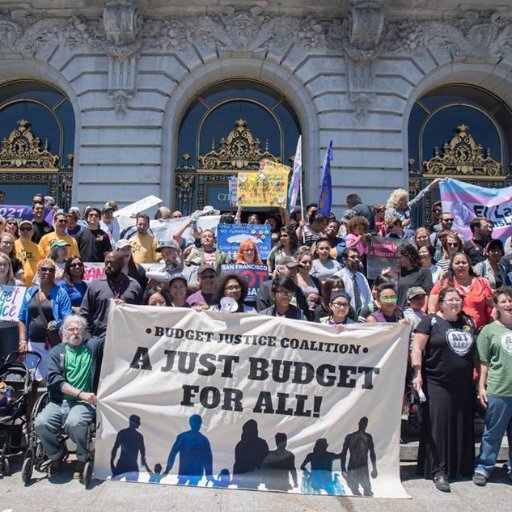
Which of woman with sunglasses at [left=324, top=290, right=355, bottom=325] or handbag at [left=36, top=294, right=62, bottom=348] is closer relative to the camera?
woman with sunglasses at [left=324, top=290, right=355, bottom=325]

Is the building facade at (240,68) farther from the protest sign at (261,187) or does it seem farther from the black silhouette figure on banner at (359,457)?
the black silhouette figure on banner at (359,457)

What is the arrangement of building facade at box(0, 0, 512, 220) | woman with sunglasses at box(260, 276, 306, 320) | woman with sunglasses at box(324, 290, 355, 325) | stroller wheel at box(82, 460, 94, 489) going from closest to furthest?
stroller wheel at box(82, 460, 94, 489) < woman with sunglasses at box(324, 290, 355, 325) < woman with sunglasses at box(260, 276, 306, 320) < building facade at box(0, 0, 512, 220)

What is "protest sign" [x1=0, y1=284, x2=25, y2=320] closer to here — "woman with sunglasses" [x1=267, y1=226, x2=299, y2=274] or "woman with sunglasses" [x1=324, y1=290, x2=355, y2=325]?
"woman with sunglasses" [x1=267, y1=226, x2=299, y2=274]

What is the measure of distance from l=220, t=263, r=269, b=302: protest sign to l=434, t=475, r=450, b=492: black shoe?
10.7 ft

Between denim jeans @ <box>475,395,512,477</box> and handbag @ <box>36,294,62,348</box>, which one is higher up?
handbag @ <box>36,294,62,348</box>

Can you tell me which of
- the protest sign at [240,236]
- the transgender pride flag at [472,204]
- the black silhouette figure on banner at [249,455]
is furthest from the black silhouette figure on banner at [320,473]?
the transgender pride flag at [472,204]

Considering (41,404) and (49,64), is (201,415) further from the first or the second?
(49,64)

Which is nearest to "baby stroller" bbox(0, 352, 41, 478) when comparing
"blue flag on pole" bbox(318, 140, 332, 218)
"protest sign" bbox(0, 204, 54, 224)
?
"protest sign" bbox(0, 204, 54, 224)

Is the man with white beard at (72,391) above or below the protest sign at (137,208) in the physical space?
below

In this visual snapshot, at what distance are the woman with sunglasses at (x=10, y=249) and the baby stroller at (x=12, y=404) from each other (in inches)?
88.8

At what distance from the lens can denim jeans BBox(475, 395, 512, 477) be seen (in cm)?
527

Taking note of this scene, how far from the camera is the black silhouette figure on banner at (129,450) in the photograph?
5.09 meters

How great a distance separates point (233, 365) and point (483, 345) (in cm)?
261

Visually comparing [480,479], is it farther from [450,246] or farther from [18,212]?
[18,212]
